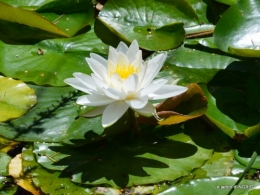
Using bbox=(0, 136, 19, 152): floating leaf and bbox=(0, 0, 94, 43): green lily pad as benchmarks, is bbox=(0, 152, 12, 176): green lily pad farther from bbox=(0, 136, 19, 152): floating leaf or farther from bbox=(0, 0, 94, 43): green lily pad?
bbox=(0, 0, 94, 43): green lily pad

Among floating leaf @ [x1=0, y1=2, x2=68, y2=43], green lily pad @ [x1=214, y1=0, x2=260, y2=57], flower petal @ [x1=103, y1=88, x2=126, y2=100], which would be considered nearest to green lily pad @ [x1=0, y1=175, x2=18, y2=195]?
flower petal @ [x1=103, y1=88, x2=126, y2=100]

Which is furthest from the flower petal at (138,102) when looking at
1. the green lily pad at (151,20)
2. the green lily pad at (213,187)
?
the green lily pad at (151,20)

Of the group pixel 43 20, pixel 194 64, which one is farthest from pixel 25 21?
Result: pixel 194 64

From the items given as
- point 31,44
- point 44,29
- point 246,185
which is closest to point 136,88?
point 246,185

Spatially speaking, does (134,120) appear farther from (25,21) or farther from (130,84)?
(25,21)

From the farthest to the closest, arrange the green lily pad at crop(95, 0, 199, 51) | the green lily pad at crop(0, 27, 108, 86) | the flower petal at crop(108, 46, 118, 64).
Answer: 1. the green lily pad at crop(95, 0, 199, 51)
2. the green lily pad at crop(0, 27, 108, 86)
3. the flower petal at crop(108, 46, 118, 64)

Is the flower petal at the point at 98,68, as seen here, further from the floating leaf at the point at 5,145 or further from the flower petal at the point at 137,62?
the floating leaf at the point at 5,145

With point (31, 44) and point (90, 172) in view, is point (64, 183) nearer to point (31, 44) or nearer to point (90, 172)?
point (90, 172)

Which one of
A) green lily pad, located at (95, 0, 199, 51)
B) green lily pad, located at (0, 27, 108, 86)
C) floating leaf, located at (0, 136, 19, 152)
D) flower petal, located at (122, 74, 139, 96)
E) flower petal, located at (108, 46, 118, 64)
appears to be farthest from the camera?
green lily pad, located at (95, 0, 199, 51)
